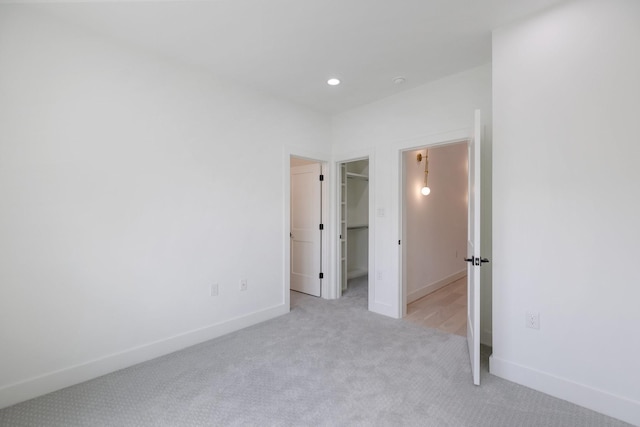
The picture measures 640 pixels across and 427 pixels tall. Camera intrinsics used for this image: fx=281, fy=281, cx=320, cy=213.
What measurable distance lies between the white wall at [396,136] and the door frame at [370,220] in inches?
0.6

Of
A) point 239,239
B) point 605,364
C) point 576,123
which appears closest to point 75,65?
point 239,239

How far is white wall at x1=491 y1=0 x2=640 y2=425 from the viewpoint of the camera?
172 cm

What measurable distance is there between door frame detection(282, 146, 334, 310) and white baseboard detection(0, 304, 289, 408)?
2.16 ft

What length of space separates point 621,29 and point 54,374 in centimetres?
445

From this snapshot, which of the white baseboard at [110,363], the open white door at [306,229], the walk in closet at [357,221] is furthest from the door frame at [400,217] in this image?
the walk in closet at [357,221]

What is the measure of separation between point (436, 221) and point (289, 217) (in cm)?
258

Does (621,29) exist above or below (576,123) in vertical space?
above

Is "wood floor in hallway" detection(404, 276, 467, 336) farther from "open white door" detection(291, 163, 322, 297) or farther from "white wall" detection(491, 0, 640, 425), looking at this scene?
"open white door" detection(291, 163, 322, 297)

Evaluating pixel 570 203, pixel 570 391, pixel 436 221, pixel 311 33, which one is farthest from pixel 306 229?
pixel 570 391

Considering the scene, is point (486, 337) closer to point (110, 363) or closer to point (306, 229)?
point (306, 229)

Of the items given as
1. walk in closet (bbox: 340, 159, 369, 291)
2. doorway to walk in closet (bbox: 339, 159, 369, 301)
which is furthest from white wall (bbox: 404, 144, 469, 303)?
walk in closet (bbox: 340, 159, 369, 291)

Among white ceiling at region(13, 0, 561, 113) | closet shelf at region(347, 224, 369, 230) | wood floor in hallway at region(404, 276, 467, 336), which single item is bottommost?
wood floor in hallway at region(404, 276, 467, 336)

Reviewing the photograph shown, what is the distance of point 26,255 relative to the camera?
1.94 meters

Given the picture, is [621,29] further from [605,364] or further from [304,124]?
[304,124]
